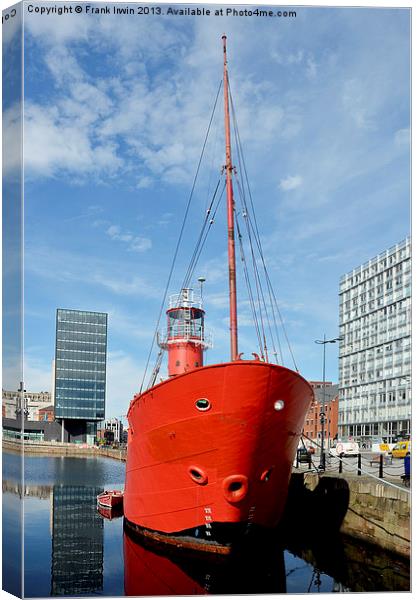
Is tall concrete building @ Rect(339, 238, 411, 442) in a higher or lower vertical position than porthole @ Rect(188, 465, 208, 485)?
higher

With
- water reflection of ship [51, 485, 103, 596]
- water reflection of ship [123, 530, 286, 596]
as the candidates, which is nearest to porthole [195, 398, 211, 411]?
water reflection of ship [123, 530, 286, 596]

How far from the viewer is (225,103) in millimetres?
14367

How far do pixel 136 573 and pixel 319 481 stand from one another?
9516 millimetres

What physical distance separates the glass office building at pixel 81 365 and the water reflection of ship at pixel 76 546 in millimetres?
10524

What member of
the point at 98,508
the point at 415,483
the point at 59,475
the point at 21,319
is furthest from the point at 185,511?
the point at 59,475

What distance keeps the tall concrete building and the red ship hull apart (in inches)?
158

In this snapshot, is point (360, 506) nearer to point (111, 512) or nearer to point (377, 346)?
point (377, 346)

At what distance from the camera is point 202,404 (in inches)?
540

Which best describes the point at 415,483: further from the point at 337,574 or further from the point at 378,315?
the point at 378,315

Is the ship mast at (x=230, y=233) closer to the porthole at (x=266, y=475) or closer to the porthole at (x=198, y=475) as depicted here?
the porthole at (x=198, y=475)

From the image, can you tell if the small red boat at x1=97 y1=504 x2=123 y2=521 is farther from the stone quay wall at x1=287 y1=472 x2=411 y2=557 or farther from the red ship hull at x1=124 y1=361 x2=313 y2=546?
the red ship hull at x1=124 y1=361 x2=313 y2=546

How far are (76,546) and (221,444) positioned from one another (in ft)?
25.8

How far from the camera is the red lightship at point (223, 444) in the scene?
13602 millimetres

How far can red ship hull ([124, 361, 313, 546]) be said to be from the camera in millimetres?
13586
